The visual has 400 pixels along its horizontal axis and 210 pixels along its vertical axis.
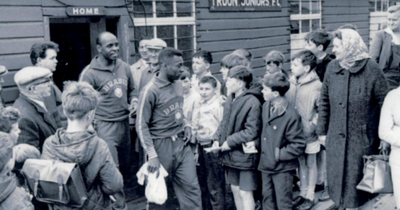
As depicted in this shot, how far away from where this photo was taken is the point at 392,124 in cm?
425

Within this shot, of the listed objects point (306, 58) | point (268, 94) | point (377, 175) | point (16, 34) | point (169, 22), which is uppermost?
point (169, 22)

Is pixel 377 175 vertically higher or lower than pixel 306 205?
higher

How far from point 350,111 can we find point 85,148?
259 cm

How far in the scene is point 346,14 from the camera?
12.7 m

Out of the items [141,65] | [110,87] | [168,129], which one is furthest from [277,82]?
[141,65]

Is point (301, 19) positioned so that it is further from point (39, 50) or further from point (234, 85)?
point (39, 50)

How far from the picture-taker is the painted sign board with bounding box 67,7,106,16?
5944 mm

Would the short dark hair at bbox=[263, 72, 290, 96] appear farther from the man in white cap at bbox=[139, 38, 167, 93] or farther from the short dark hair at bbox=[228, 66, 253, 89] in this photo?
the man in white cap at bbox=[139, 38, 167, 93]

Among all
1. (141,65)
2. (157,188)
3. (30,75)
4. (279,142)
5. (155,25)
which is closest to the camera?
(30,75)

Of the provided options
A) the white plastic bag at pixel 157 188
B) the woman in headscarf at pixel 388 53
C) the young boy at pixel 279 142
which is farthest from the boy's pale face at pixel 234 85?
the woman in headscarf at pixel 388 53

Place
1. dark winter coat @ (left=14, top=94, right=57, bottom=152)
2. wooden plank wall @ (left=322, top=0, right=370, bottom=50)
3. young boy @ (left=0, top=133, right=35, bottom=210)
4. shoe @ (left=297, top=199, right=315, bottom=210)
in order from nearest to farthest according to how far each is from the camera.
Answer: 1. young boy @ (left=0, top=133, right=35, bottom=210)
2. dark winter coat @ (left=14, top=94, right=57, bottom=152)
3. shoe @ (left=297, top=199, right=315, bottom=210)
4. wooden plank wall @ (left=322, top=0, right=370, bottom=50)

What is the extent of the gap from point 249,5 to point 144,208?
16.1 feet

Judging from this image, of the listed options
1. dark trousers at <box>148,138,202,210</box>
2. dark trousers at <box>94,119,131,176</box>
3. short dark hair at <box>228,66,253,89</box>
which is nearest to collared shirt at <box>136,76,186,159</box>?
dark trousers at <box>148,138,202,210</box>

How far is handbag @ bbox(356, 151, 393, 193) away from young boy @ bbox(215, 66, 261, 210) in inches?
43.1
